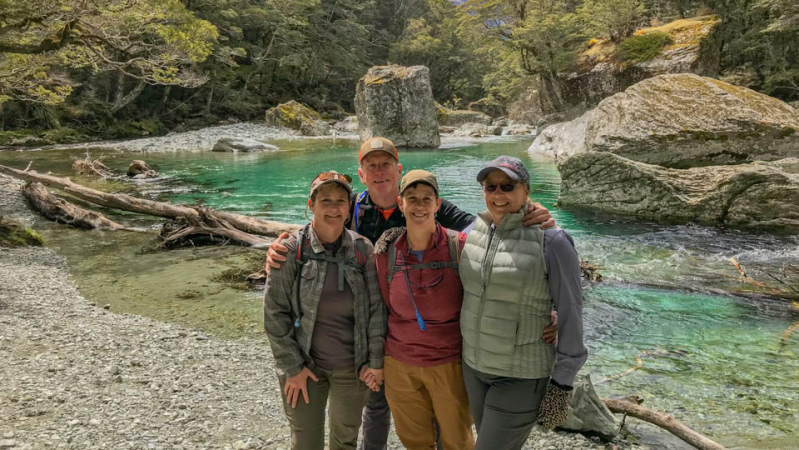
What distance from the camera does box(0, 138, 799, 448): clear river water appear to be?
418 centimetres

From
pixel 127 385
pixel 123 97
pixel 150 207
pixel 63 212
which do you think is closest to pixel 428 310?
pixel 127 385

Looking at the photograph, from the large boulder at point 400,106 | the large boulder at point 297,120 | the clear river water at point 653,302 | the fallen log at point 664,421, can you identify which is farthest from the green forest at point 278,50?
the fallen log at point 664,421

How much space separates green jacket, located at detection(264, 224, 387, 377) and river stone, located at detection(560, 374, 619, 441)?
187 cm

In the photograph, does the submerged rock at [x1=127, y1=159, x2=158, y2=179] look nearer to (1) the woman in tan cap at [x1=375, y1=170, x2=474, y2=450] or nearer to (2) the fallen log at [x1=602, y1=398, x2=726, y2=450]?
(1) the woman in tan cap at [x1=375, y1=170, x2=474, y2=450]

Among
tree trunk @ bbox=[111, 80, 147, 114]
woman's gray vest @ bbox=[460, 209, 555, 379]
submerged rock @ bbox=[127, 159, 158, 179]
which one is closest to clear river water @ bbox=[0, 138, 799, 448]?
woman's gray vest @ bbox=[460, 209, 555, 379]

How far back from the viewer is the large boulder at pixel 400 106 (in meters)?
28.3

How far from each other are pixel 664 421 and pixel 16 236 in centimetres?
1105

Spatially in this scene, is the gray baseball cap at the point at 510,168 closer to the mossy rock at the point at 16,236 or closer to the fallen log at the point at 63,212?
the mossy rock at the point at 16,236

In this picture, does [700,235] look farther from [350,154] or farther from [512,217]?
[350,154]

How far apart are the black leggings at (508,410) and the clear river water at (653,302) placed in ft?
7.86

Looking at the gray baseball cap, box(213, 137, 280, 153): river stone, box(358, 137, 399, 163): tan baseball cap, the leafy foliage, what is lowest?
the gray baseball cap

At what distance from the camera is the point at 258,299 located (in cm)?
661

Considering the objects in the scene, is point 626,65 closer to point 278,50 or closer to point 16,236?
point 16,236

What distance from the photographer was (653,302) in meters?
6.45
